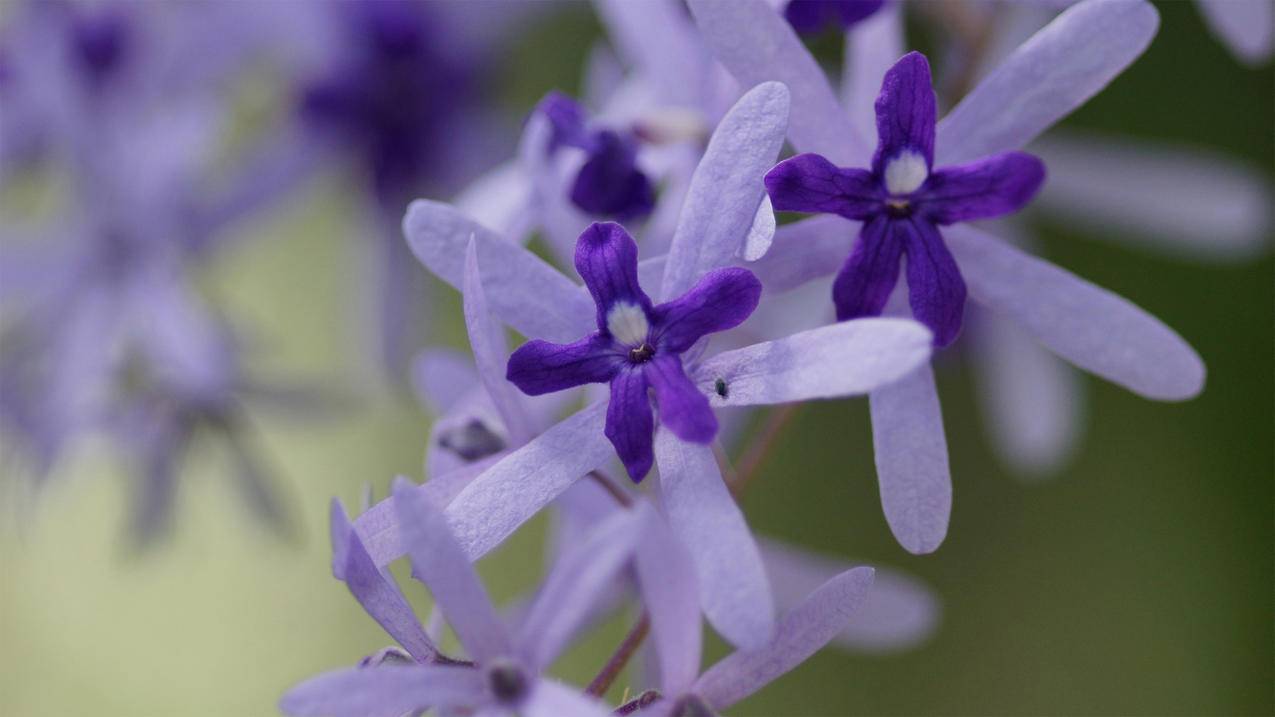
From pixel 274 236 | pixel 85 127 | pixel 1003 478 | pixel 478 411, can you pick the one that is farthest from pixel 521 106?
pixel 478 411

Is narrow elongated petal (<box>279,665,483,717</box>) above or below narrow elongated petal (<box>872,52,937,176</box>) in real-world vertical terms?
below

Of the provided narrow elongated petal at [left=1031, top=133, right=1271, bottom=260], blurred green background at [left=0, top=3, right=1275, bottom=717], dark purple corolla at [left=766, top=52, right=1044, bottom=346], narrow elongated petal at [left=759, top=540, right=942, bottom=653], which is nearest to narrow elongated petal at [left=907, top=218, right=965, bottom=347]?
dark purple corolla at [left=766, top=52, right=1044, bottom=346]

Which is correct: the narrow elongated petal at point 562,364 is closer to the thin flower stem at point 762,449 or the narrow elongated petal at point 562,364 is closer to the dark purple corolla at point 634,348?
the dark purple corolla at point 634,348

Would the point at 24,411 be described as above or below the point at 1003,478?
above

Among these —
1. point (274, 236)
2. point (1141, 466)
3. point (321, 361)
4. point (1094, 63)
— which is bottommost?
point (1141, 466)

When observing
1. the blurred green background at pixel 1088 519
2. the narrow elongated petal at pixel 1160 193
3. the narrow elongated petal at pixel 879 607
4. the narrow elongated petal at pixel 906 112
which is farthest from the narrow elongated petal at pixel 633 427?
the blurred green background at pixel 1088 519

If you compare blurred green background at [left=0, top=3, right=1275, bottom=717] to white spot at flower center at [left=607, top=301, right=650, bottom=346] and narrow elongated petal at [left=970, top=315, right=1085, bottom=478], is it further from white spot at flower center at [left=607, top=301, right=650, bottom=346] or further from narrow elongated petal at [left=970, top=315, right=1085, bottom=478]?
white spot at flower center at [left=607, top=301, right=650, bottom=346]

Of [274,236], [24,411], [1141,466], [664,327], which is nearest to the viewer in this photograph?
[664,327]

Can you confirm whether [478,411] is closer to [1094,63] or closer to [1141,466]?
[1094,63]

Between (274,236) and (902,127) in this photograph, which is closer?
(902,127)
